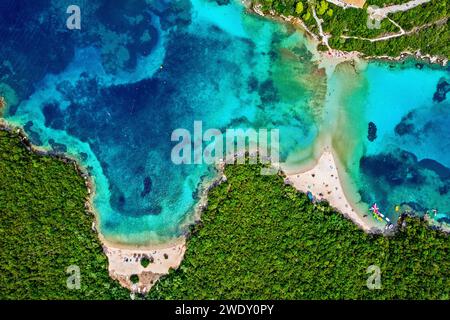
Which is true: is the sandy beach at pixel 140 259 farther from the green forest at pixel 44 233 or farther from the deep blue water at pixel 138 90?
the deep blue water at pixel 138 90

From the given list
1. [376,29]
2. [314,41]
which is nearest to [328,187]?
[314,41]

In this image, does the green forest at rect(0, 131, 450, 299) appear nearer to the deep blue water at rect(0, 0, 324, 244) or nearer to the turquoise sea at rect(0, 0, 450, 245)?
the turquoise sea at rect(0, 0, 450, 245)

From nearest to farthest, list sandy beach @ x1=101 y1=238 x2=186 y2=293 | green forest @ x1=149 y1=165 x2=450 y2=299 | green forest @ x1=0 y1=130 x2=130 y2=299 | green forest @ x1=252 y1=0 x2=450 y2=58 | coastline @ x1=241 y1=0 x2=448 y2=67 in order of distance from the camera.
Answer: green forest @ x1=0 y1=130 x2=130 y2=299 < green forest @ x1=149 y1=165 x2=450 y2=299 < sandy beach @ x1=101 y1=238 x2=186 y2=293 < green forest @ x1=252 y1=0 x2=450 y2=58 < coastline @ x1=241 y1=0 x2=448 y2=67

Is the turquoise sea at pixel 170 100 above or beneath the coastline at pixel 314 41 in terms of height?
beneath

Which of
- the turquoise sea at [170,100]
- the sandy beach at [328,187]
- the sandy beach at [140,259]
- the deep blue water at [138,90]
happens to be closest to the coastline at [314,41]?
the turquoise sea at [170,100]

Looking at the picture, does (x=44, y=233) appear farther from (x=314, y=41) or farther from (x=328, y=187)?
(x=314, y=41)

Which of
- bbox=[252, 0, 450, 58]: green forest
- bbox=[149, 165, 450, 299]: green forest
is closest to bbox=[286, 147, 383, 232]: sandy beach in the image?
bbox=[149, 165, 450, 299]: green forest

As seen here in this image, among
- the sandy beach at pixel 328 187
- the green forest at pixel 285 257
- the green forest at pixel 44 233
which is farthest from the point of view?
the sandy beach at pixel 328 187
